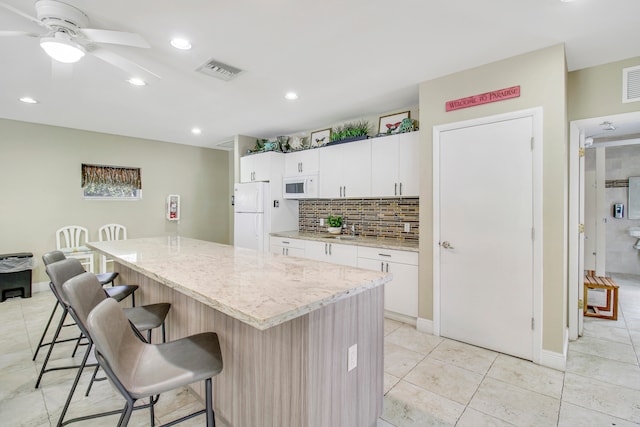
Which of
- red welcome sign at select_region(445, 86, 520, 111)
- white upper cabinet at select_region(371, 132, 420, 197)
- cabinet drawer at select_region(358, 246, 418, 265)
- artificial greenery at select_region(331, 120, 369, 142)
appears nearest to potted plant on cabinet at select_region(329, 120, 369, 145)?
artificial greenery at select_region(331, 120, 369, 142)

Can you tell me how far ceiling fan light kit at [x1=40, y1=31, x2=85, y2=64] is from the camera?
1965 mm

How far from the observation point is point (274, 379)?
136 centimetres

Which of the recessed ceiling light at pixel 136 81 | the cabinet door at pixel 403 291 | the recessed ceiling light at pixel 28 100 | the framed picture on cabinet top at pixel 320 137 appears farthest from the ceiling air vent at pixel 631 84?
the recessed ceiling light at pixel 28 100

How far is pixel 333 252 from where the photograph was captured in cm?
391

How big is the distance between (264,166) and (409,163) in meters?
2.43

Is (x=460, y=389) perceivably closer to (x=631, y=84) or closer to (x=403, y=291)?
(x=403, y=291)

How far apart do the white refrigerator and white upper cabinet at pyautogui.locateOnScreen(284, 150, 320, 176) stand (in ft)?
1.37

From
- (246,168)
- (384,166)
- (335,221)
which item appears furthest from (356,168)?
(246,168)

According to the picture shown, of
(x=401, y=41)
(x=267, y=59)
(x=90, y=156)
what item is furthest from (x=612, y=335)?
(x=90, y=156)

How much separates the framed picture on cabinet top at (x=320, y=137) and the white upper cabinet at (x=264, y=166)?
57 centimetres

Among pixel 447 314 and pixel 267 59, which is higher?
pixel 267 59

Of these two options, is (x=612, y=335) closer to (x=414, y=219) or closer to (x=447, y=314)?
(x=447, y=314)

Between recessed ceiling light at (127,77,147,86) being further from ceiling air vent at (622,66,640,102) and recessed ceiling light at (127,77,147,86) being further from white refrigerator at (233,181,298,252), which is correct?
ceiling air vent at (622,66,640,102)

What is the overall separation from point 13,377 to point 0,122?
389 centimetres
